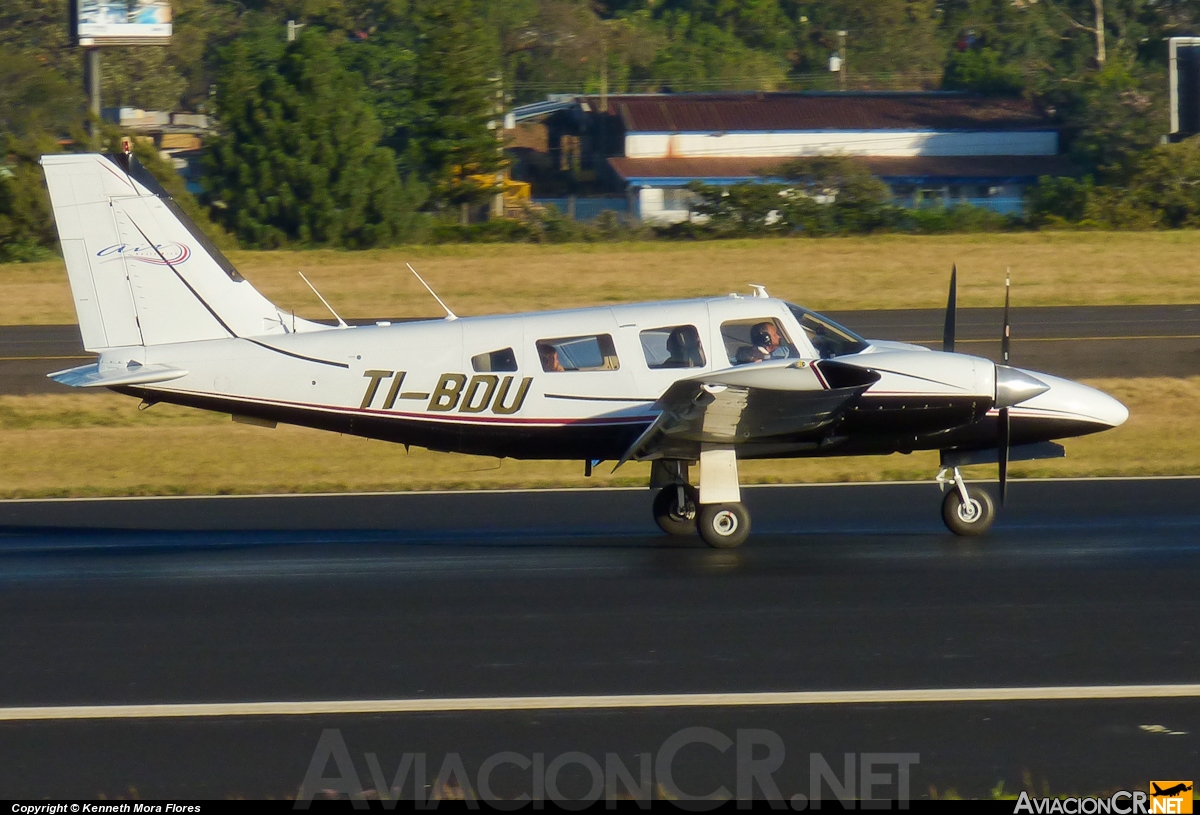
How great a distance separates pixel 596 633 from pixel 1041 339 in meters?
22.1

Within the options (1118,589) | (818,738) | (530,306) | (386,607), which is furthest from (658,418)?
(530,306)

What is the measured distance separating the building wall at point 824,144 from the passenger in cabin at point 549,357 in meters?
52.1

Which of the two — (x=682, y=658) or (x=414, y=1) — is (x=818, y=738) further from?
(x=414, y=1)

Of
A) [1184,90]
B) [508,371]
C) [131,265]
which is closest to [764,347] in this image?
[508,371]

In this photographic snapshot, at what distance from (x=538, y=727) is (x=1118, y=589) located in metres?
5.43

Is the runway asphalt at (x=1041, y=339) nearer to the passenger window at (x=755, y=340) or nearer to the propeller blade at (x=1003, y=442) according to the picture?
the propeller blade at (x=1003, y=442)

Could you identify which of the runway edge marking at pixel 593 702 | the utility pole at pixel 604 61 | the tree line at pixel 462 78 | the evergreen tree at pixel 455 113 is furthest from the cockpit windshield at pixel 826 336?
the utility pole at pixel 604 61

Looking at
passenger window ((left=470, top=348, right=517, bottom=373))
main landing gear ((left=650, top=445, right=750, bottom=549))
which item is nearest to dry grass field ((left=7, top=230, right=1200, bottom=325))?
passenger window ((left=470, top=348, right=517, bottom=373))

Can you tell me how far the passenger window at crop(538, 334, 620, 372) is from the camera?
Answer: 42.6ft

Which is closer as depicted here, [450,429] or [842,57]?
[450,429]

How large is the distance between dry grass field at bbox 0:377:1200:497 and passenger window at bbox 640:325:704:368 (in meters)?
4.57

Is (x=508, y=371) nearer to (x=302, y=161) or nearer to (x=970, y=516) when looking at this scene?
(x=970, y=516)

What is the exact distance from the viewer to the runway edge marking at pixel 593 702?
8.38 metres

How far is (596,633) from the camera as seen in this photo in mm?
10078
